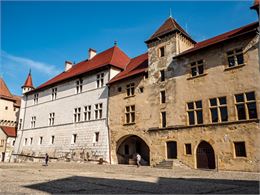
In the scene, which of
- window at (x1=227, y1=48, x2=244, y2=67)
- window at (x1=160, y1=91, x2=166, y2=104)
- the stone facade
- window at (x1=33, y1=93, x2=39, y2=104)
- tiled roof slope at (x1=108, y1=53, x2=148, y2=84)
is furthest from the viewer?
window at (x1=33, y1=93, x2=39, y2=104)

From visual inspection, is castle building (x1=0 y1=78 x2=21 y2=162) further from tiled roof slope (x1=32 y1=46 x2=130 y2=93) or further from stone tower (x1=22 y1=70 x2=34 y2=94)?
tiled roof slope (x1=32 y1=46 x2=130 y2=93)

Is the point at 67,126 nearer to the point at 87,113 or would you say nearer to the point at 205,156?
the point at 87,113

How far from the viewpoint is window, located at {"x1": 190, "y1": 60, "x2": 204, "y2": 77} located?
20594 mm

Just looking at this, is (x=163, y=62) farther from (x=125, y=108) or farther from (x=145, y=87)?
(x=125, y=108)

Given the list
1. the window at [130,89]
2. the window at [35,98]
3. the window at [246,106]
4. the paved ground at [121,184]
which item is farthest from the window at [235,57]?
the window at [35,98]

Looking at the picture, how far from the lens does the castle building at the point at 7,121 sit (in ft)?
133

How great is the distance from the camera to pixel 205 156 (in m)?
19.2

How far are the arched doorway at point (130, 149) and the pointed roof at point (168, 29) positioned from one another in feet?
33.6

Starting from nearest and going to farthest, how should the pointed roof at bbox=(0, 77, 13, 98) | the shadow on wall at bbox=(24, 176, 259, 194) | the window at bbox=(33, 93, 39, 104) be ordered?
1. the shadow on wall at bbox=(24, 176, 259, 194)
2. the window at bbox=(33, 93, 39, 104)
3. the pointed roof at bbox=(0, 77, 13, 98)

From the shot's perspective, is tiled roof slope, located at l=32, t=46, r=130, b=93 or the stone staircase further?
tiled roof slope, located at l=32, t=46, r=130, b=93

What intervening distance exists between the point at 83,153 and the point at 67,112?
6342mm

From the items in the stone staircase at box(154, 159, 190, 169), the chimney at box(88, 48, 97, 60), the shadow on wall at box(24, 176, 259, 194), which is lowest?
the shadow on wall at box(24, 176, 259, 194)

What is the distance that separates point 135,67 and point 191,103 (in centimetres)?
931

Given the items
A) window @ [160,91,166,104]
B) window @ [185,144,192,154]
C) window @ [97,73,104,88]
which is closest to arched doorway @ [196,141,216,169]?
window @ [185,144,192,154]
